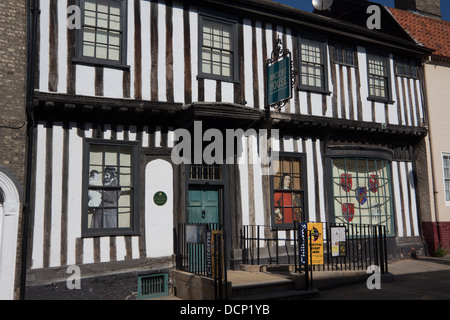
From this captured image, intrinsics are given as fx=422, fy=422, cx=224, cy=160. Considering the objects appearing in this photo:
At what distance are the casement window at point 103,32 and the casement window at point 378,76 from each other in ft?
25.9

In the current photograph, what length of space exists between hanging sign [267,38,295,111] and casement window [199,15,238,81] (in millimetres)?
972

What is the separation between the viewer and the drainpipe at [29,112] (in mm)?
8195

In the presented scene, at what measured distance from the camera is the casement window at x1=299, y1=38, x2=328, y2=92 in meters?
12.2

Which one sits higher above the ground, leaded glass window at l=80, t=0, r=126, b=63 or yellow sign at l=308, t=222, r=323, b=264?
leaded glass window at l=80, t=0, r=126, b=63

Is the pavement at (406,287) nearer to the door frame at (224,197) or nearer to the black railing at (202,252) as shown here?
the black railing at (202,252)

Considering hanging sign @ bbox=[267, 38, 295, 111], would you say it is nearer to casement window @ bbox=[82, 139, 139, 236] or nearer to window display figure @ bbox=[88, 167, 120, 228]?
A: casement window @ bbox=[82, 139, 139, 236]

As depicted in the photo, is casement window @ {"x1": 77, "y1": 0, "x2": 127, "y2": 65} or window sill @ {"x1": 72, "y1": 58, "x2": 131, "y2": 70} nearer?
window sill @ {"x1": 72, "y1": 58, "x2": 131, "y2": 70}

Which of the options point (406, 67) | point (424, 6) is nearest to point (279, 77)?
point (406, 67)

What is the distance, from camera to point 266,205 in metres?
11.1

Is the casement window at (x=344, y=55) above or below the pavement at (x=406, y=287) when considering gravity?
above

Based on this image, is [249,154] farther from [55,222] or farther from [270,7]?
[55,222]

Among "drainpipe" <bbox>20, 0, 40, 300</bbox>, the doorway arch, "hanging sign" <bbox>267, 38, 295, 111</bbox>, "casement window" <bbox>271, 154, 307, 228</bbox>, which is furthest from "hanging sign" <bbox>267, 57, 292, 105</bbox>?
the doorway arch

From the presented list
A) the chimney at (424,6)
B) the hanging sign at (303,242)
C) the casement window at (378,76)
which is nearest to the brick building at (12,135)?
the hanging sign at (303,242)

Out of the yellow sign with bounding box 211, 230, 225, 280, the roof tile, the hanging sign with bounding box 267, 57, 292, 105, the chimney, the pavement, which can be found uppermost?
the chimney
